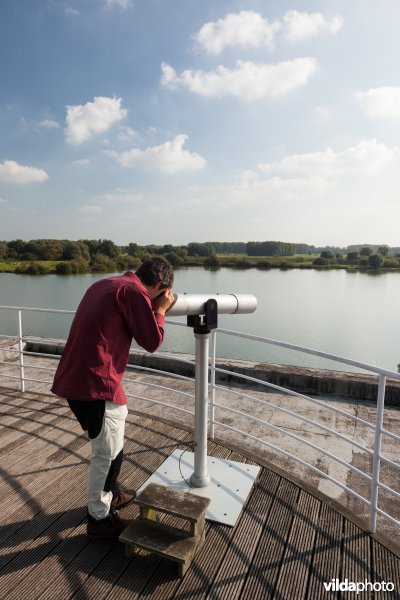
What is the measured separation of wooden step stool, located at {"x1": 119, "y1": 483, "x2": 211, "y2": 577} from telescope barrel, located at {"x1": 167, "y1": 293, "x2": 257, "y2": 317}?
101 centimetres

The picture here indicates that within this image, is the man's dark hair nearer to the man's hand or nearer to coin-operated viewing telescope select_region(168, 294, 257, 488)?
the man's hand

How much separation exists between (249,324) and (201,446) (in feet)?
64.1

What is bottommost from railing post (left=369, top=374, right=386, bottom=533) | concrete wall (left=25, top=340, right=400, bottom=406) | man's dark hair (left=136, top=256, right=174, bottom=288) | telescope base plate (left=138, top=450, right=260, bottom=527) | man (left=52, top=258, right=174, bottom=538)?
concrete wall (left=25, top=340, right=400, bottom=406)

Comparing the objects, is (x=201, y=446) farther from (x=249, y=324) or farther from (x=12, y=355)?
(x=249, y=324)

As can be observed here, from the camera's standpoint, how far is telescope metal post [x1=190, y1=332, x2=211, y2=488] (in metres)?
2.44

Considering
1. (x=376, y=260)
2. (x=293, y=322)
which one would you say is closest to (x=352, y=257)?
(x=376, y=260)

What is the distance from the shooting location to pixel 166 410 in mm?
5238

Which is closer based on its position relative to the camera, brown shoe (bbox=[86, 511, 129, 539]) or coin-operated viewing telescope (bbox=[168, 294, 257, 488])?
brown shoe (bbox=[86, 511, 129, 539])

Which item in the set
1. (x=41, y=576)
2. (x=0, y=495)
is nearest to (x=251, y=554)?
(x=41, y=576)

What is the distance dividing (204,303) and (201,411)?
74cm

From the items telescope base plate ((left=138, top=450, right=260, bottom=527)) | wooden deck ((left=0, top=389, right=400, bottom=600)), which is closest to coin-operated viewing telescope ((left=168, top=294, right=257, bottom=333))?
telescope base plate ((left=138, top=450, right=260, bottom=527))

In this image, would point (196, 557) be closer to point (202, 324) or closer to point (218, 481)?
point (218, 481)

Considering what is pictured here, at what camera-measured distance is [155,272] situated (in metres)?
1.97

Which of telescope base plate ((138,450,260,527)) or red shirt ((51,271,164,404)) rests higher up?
red shirt ((51,271,164,404))
